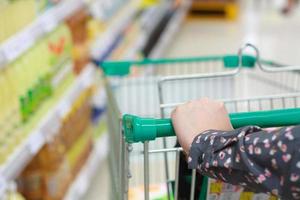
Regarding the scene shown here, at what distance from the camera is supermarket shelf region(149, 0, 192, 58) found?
4727mm

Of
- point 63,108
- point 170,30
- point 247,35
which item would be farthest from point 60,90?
point 247,35

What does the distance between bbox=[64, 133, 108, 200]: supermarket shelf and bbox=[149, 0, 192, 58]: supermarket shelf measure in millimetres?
1562

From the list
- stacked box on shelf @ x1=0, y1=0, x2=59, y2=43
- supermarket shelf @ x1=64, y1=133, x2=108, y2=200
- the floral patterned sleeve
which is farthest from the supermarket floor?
the floral patterned sleeve

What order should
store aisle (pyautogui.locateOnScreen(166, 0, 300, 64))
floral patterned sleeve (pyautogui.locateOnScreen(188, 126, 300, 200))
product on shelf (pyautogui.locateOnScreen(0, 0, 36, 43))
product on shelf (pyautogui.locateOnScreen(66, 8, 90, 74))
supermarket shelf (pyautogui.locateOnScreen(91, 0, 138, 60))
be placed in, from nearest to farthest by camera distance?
floral patterned sleeve (pyautogui.locateOnScreen(188, 126, 300, 200)), product on shelf (pyautogui.locateOnScreen(0, 0, 36, 43)), product on shelf (pyautogui.locateOnScreen(66, 8, 90, 74)), supermarket shelf (pyautogui.locateOnScreen(91, 0, 138, 60)), store aisle (pyautogui.locateOnScreen(166, 0, 300, 64))

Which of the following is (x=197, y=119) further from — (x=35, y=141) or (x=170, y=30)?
(x=170, y=30)

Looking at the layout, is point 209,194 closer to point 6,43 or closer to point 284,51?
point 6,43

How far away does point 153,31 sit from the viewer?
Result: 5090 millimetres

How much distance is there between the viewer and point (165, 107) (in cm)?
155

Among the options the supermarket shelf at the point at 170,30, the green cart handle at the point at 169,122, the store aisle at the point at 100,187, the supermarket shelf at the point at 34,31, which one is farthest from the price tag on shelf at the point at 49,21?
the supermarket shelf at the point at 170,30

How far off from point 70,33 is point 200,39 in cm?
325

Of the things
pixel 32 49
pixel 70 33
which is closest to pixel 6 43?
pixel 32 49

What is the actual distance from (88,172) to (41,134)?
73 cm

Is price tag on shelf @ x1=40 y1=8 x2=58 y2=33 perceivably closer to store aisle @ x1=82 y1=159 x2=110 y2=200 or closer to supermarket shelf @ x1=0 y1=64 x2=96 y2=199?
supermarket shelf @ x1=0 y1=64 x2=96 y2=199

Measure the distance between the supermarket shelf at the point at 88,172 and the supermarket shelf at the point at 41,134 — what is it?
13.3 inches
